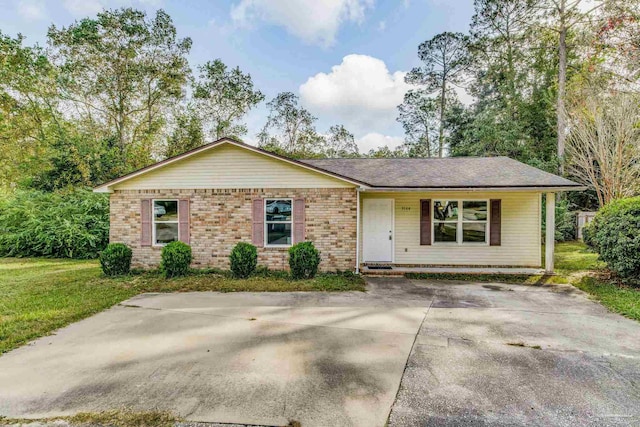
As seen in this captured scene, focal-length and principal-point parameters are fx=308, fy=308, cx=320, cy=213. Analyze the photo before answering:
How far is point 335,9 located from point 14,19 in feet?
51.6

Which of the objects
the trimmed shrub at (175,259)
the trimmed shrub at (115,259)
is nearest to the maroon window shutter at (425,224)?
the trimmed shrub at (175,259)

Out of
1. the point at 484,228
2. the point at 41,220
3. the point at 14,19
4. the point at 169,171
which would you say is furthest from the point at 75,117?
the point at 484,228

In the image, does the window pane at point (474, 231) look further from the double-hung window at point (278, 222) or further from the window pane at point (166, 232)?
the window pane at point (166, 232)

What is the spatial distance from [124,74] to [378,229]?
18.8 metres

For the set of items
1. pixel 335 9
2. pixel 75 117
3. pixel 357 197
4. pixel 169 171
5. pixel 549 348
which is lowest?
pixel 549 348

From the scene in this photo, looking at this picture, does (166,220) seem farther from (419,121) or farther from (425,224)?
(419,121)

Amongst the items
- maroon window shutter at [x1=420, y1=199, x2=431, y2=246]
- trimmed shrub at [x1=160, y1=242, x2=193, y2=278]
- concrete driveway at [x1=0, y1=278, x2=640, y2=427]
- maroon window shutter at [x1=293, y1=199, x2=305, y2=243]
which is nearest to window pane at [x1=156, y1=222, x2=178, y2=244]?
trimmed shrub at [x1=160, y1=242, x2=193, y2=278]

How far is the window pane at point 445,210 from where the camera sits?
400 inches

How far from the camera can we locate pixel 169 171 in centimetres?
946

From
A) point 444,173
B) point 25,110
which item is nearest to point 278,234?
point 444,173

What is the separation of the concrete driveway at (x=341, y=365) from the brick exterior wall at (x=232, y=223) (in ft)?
9.99

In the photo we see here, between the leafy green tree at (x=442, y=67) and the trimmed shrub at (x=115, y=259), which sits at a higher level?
the leafy green tree at (x=442, y=67)

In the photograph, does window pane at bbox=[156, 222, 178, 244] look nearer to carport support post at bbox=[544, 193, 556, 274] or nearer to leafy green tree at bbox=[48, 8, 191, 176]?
leafy green tree at bbox=[48, 8, 191, 176]

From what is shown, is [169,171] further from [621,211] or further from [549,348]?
[621,211]
